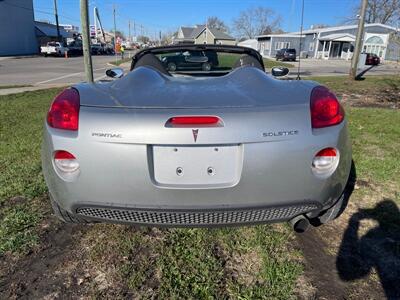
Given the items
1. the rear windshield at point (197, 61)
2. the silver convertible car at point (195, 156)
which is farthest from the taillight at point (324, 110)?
the rear windshield at point (197, 61)

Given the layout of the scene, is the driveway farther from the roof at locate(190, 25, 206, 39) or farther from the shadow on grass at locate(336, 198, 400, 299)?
the roof at locate(190, 25, 206, 39)

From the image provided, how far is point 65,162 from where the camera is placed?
1.88 m

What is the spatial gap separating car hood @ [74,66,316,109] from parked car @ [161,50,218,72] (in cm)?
124

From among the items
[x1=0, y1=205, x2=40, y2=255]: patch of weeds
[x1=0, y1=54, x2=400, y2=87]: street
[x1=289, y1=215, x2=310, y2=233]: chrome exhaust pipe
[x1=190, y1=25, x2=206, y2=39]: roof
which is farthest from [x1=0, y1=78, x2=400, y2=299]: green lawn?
[x1=190, y1=25, x2=206, y2=39]: roof

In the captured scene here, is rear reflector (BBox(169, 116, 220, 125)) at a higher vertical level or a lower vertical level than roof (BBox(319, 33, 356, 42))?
lower

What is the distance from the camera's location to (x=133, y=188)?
181cm

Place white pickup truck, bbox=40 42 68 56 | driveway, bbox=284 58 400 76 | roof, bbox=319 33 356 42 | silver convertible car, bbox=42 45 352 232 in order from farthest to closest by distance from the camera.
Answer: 1. roof, bbox=319 33 356 42
2. white pickup truck, bbox=40 42 68 56
3. driveway, bbox=284 58 400 76
4. silver convertible car, bbox=42 45 352 232

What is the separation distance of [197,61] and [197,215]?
6.97ft

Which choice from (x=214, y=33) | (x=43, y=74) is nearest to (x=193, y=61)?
(x=43, y=74)

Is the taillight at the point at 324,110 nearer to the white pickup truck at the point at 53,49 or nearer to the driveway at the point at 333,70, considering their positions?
the driveway at the point at 333,70

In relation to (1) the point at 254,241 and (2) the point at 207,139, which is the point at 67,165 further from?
(1) the point at 254,241

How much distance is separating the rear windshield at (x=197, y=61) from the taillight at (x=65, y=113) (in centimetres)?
168

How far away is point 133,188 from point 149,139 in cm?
29

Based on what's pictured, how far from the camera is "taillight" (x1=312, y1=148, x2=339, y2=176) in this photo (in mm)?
1869
